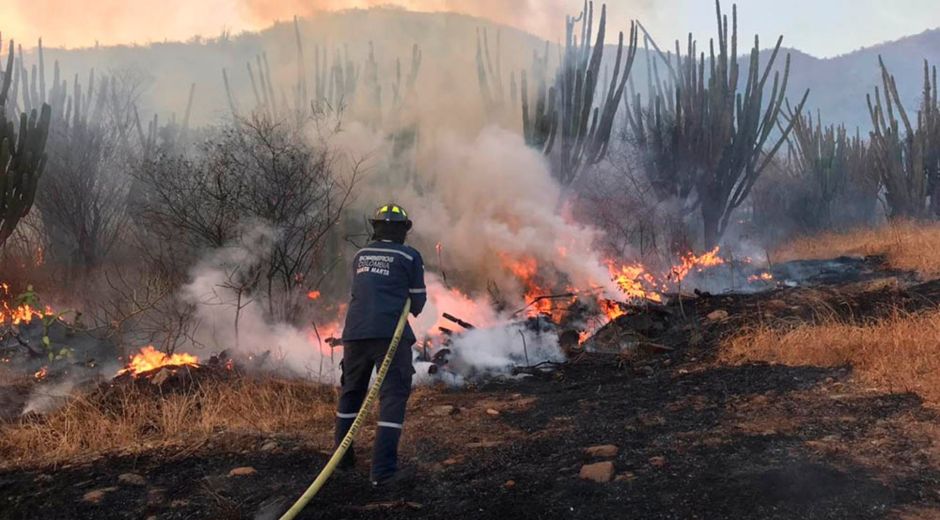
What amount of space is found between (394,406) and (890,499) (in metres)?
2.69

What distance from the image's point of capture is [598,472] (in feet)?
11.5

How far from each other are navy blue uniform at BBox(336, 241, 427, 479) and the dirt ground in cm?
51

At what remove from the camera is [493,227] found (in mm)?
10742

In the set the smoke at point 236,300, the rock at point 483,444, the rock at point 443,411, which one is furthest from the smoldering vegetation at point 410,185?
the rock at point 483,444

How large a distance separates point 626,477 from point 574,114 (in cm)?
972

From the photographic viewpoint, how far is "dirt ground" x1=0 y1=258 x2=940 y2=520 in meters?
3.12

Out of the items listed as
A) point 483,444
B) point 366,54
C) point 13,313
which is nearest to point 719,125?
point 366,54

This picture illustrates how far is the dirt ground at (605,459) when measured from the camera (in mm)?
3119

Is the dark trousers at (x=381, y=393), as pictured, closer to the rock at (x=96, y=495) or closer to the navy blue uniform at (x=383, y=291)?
the navy blue uniform at (x=383, y=291)

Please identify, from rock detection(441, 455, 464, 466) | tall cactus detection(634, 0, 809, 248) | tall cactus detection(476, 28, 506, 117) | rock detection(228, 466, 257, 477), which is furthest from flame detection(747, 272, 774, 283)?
rock detection(228, 466, 257, 477)

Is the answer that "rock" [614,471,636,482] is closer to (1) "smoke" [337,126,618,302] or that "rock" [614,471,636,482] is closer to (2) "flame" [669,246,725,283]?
(1) "smoke" [337,126,618,302]

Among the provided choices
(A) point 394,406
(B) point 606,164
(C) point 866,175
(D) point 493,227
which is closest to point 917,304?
(D) point 493,227

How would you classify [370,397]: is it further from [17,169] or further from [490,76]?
[490,76]

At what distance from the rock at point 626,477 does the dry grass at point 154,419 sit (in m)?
2.74
